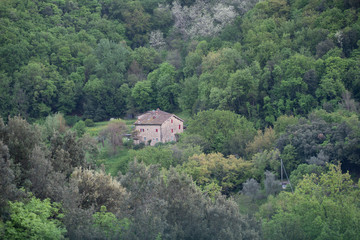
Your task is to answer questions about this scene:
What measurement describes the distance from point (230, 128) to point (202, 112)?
365 cm

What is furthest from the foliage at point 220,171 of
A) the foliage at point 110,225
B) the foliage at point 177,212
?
the foliage at point 110,225

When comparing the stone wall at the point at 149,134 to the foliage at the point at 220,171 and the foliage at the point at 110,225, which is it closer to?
the foliage at the point at 220,171

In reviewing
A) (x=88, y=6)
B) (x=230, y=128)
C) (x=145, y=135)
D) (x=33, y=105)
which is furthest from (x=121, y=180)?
(x=88, y=6)

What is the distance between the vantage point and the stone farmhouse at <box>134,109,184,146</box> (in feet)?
174

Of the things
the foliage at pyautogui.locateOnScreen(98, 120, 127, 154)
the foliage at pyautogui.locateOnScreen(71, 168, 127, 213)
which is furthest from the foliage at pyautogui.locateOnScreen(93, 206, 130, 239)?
the foliage at pyautogui.locateOnScreen(98, 120, 127, 154)

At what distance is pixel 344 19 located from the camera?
54.2 m

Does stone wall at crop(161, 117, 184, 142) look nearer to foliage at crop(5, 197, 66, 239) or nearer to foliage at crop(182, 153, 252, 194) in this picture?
foliage at crop(182, 153, 252, 194)

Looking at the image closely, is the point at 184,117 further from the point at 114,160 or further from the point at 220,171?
the point at 220,171

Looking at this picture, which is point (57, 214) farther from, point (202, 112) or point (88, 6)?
point (88, 6)

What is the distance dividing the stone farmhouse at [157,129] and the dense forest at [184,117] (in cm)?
158

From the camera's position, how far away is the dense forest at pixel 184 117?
74.4ft

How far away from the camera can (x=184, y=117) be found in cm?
5891

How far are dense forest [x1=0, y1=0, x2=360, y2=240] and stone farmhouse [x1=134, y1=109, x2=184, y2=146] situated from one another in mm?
1577

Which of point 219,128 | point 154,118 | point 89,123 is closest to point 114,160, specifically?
point 154,118
